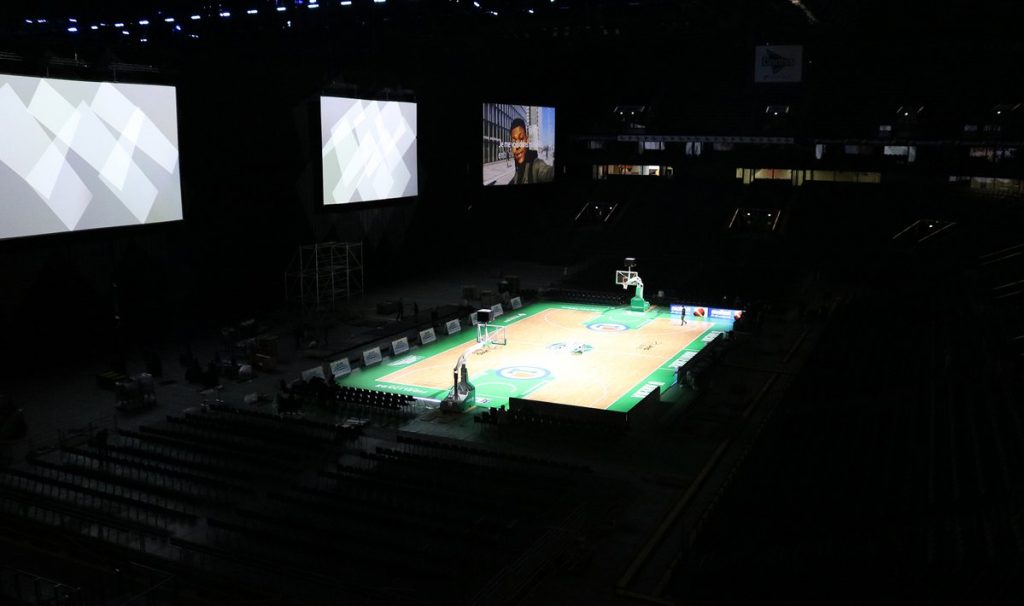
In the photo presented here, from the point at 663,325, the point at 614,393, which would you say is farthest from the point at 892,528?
the point at 663,325

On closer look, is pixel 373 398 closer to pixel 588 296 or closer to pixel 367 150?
pixel 367 150

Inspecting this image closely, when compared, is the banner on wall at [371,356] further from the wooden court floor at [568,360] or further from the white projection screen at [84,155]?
the white projection screen at [84,155]

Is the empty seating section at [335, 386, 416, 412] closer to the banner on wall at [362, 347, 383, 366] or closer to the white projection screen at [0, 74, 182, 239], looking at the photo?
the banner on wall at [362, 347, 383, 366]

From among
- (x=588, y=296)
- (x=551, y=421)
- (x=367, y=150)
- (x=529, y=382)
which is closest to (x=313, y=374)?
(x=529, y=382)

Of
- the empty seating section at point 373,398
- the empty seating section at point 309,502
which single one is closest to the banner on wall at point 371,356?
the empty seating section at point 373,398

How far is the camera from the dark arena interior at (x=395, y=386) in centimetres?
1570

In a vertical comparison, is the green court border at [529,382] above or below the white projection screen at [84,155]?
below

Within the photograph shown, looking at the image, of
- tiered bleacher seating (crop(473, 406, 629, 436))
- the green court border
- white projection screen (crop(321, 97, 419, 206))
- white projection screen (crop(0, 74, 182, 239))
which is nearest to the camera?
tiered bleacher seating (crop(473, 406, 629, 436))

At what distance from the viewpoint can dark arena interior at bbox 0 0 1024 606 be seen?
15695 millimetres

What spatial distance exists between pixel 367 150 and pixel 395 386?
17.2 metres

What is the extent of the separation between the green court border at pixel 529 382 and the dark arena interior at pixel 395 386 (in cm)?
25

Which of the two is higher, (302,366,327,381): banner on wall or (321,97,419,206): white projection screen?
(321,97,419,206): white projection screen

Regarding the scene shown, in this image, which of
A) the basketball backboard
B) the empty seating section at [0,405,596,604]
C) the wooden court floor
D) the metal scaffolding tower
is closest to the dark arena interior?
the empty seating section at [0,405,596,604]

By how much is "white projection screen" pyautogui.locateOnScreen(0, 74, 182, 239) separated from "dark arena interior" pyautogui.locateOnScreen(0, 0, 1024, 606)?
112mm
